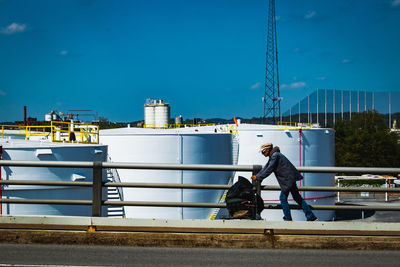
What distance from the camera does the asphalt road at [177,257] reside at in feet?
18.1

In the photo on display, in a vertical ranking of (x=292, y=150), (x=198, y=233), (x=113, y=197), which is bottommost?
(x=113, y=197)

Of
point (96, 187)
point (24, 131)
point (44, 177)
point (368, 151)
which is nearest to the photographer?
point (96, 187)

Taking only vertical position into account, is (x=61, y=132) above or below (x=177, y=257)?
above

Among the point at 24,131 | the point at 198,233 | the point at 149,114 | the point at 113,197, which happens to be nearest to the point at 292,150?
the point at 113,197

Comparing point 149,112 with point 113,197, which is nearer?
point 113,197

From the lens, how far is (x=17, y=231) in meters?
6.37

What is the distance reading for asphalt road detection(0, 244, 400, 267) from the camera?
5508mm

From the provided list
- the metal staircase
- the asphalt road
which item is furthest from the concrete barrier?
the metal staircase

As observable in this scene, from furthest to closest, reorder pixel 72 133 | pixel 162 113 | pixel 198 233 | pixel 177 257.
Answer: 1. pixel 162 113
2. pixel 72 133
3. pixel 198 233
4. pixel 177 257

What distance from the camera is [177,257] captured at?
577 cm

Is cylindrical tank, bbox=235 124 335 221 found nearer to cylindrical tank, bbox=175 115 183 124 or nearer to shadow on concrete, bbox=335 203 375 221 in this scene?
shadow on concrete, bbox=335 203 375 221

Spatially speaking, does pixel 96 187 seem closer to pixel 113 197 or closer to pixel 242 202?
pixel 242 202

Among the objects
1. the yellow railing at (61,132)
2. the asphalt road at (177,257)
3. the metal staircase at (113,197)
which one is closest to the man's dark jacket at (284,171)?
the asphalt road at (177,257)

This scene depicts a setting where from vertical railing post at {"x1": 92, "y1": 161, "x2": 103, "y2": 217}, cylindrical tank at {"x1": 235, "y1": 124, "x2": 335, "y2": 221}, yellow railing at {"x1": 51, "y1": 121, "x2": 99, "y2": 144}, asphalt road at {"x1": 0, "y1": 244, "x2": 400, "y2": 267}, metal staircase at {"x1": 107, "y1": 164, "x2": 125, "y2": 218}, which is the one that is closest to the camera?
asphalt road at {"x1": 0, "y1": 244, "x2": 400, "y2": 267}
